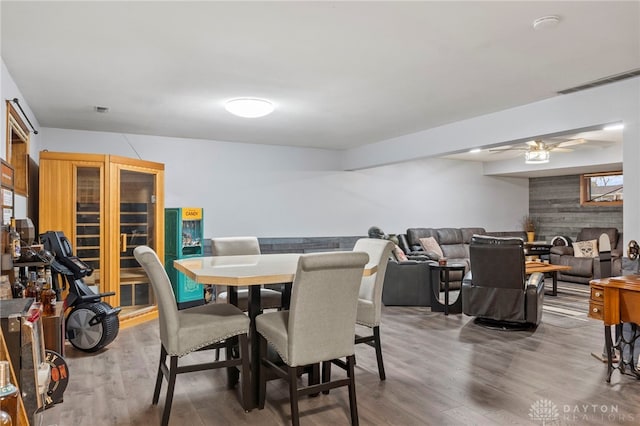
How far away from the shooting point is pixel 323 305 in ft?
7.95

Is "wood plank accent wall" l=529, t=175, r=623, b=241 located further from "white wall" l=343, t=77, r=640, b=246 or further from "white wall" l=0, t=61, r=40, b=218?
"white wall" l=0, t=61, r=40, b=218

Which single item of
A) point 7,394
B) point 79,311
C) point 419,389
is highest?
point 7,394

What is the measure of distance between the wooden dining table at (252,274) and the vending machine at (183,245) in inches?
104

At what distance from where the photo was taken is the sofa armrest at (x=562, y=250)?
26.5 ft

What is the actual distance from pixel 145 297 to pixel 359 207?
402cm

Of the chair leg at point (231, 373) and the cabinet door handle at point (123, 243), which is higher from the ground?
the cabinet door handle at point (123, 243)

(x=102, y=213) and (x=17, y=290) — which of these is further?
(x=102, y=213)

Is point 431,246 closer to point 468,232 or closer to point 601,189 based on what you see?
point 468,232

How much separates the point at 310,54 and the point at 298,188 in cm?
440

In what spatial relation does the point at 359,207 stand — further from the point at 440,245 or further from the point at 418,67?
the point at 418,67

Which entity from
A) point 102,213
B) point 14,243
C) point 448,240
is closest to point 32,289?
point 14,243

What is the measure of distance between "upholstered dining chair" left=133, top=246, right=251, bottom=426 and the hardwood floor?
273mm

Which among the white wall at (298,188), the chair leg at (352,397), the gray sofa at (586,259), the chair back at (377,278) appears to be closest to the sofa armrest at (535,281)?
the chair back at (377,278)

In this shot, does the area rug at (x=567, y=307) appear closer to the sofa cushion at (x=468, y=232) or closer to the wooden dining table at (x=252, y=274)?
the sofa cushion at (x=468, y=232)
